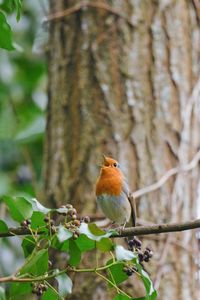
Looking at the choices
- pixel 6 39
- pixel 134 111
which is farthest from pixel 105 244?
pixel 134 111

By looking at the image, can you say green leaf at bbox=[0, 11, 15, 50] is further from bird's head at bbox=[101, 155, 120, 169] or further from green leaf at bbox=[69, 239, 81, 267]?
bird's head at bbox=[101, 155, 120, 169]

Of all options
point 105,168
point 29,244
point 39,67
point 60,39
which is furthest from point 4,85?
point 29,244

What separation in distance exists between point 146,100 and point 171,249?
0.83 metres

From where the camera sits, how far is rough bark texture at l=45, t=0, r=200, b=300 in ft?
12.6

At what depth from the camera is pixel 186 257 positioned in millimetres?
3824

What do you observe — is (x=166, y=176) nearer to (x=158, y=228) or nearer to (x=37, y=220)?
(x=158, y=228)

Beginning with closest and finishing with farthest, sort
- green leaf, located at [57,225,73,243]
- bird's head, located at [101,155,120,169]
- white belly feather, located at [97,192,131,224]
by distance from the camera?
1. green leaf, located at [57,225,73,243]
2. white belly feather, located at [97,192,131,224]
3. bird's head, located at [101,155,120,169]

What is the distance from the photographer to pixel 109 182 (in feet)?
12.1

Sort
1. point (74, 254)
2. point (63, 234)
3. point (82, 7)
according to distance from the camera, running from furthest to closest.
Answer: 1. point (82, 7)
2. point (74, 254)
3. point (63, 234)

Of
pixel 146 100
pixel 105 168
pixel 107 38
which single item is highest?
pixel 107 38

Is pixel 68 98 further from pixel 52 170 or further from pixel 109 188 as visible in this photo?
pixel 109 188

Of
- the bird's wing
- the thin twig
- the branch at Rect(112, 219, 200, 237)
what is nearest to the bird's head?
the bird's wing

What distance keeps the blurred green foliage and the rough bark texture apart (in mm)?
369

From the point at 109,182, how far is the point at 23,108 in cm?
208
